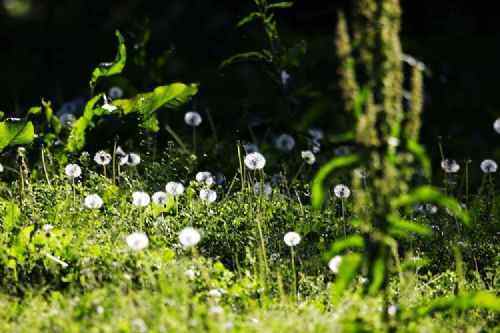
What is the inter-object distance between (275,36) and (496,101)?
97.7 inches

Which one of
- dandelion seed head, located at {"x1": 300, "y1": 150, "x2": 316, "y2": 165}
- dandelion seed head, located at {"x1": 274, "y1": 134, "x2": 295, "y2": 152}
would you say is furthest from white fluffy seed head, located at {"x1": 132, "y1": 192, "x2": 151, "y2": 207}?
dandelion seed head, located at {"x1": 274, "y1": 134, "x2": 295, "y2": 152}

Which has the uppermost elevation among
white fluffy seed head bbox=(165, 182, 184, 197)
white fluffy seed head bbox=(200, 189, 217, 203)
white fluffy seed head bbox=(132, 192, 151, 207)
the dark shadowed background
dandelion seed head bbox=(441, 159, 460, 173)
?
the dark shadowed background

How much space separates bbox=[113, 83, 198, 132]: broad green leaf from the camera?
423 cm

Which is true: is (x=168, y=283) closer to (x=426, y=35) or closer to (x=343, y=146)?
(x=343, y=146)

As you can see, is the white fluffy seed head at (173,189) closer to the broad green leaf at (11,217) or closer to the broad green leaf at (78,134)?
the broad green leaf at (11,217)

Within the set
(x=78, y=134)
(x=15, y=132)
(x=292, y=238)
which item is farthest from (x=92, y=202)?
(x=78, y=134)

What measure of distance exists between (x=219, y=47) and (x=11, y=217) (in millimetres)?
3942

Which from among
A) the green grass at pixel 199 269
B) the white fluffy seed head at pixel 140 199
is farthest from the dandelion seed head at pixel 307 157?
the white fluffy seed head at pixel 140 199

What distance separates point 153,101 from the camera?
4.25 metres

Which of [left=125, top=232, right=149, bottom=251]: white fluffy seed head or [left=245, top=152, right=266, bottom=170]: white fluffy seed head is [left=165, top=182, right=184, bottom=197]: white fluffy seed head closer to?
[left=245, top=152, right=266, bottom=170]: white fluffy seed head

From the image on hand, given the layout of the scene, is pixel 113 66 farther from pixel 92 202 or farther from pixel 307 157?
pixel 92 202

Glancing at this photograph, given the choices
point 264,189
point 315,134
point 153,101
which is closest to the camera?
point 264,189

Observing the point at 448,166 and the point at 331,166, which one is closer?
the point at 331,166

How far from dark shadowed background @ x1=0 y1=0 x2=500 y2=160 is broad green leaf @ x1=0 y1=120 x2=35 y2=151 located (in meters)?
1.82
